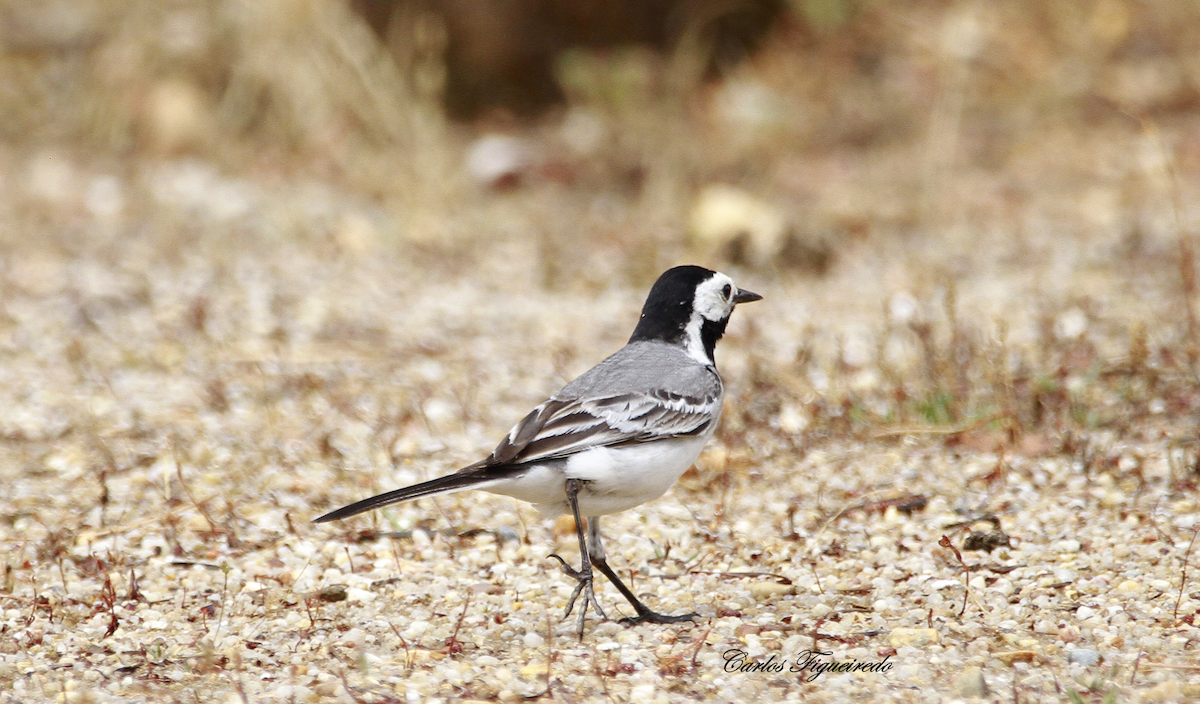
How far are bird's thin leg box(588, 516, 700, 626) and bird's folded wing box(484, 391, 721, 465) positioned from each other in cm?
38

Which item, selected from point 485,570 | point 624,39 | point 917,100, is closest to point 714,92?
point 624,39

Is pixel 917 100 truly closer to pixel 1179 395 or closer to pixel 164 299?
pixel 1179 395

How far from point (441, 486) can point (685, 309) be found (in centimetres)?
155

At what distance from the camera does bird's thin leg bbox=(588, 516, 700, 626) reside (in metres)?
4.46

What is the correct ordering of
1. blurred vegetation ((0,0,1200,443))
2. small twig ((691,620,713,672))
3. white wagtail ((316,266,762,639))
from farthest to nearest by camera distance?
1. blurred vegetation ((0,0,1200,443))
2. white wagtail ((316,266,762,639))
3. small twig ((691,620,713,672))

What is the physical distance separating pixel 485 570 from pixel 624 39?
803 cm

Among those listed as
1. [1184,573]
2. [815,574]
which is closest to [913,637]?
[815,574]

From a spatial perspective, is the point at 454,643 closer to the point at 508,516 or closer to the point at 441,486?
the point at 441,486

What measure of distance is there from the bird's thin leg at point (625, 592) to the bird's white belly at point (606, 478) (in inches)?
6.4

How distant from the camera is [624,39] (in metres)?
12.2

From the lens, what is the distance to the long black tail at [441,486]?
13.4ft

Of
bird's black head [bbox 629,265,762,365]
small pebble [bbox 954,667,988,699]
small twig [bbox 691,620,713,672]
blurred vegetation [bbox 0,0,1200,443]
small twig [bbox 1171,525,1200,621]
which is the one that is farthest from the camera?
blurred vegetation [bbox 0,0,1200,443]

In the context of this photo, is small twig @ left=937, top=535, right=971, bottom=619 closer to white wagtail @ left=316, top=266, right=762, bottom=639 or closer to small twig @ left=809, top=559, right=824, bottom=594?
small twig @ left=809, top=559, right=824, bottom=594

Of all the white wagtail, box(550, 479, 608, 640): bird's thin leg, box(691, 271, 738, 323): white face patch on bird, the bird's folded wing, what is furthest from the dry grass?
box(691, 271, 738, 323): white face patch on bird
